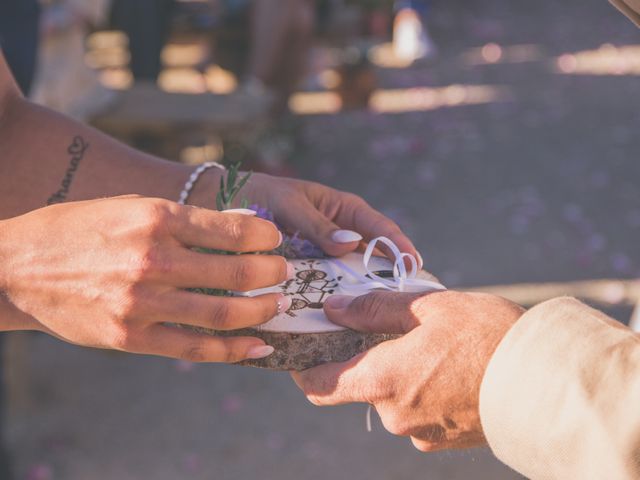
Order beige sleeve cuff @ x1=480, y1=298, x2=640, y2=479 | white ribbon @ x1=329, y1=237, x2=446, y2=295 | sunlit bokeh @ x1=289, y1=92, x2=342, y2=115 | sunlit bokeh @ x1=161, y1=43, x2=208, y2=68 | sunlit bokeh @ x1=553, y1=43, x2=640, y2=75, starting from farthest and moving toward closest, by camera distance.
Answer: sunlit bokeh @ x1=553, y1=43, x2=640, y2=75 < sunlit bokeh @ x1=161, y1=43, x2=208, y2=68 < sunlit bokeh @ x1=289, y1=92, x2=342, y2=115 < white ribbon @ x1=329, y1=237, x2=446, y2=295 < beige sleeve cuff @ x1=480, y1=298, x2=640, y2=479

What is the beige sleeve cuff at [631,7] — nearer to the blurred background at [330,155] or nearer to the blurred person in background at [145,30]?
the blurred background at [330,155]

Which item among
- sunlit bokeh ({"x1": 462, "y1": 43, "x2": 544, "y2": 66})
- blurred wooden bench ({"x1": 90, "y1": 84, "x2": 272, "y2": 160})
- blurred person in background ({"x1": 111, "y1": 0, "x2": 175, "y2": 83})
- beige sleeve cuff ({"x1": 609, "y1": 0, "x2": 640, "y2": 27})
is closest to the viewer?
beige sleeve cuff ({"x1": 609, "y1": 0, "x2": 640, "y2": 27})

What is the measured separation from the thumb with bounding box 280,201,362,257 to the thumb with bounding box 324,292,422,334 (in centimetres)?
22

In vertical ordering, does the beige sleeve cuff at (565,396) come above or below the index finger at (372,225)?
below

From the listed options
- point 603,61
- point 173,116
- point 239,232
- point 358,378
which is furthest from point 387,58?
point 239,232

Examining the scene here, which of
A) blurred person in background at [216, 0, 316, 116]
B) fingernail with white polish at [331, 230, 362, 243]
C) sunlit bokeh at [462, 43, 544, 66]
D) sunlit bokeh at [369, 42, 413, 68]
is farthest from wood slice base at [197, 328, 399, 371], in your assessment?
sunlit bokeh at [462, 43, 544, 66]

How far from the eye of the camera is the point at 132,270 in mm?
1317

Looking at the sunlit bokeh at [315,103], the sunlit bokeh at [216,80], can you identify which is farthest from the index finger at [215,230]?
the sunlit bokeh at [315,103]

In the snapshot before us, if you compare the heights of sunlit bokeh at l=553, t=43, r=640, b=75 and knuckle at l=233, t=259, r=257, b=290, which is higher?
knuckle at l=233, t=259, r=257, b=290

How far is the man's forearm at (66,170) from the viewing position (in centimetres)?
184

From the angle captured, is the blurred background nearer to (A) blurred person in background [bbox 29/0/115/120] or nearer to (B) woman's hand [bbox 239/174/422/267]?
(A) blurred person in background [bbox 29/0/115/120]

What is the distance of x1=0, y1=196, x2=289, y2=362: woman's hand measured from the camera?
4.37ft

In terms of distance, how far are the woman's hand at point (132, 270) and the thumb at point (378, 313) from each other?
0.70ft

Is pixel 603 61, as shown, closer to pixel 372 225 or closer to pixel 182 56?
pixel 182 56
